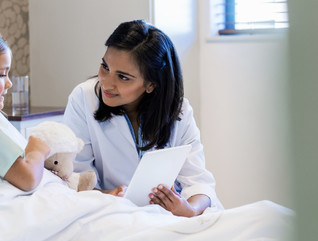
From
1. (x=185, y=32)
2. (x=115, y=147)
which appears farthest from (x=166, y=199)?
(x=185, y=32)

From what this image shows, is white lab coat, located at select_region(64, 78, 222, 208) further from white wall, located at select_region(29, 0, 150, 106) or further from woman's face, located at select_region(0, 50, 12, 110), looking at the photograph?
white wall, located at select_region(29, 0, 150, 106)

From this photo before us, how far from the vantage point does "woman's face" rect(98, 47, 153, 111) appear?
167cm

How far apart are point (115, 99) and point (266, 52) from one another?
1499mm

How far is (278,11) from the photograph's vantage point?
8.3 inches

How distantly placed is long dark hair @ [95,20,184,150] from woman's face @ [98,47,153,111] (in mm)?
23

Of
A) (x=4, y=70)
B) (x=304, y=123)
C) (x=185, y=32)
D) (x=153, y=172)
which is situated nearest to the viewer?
(x=304, y=123)

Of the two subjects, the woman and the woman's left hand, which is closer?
the woman's left hand

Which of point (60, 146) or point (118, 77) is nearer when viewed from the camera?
point (60, 146)

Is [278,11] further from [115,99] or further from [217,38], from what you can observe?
[217,38]

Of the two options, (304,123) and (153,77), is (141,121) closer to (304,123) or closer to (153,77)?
(153,77)

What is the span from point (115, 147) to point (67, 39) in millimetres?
1431

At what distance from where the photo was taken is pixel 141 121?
1854 mm

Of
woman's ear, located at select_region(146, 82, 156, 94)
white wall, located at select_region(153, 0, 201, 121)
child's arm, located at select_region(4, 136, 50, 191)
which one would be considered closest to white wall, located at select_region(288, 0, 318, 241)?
child's arm, located at select_region(4, 136, 50, 191)

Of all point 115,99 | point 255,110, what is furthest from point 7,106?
point 255,110
